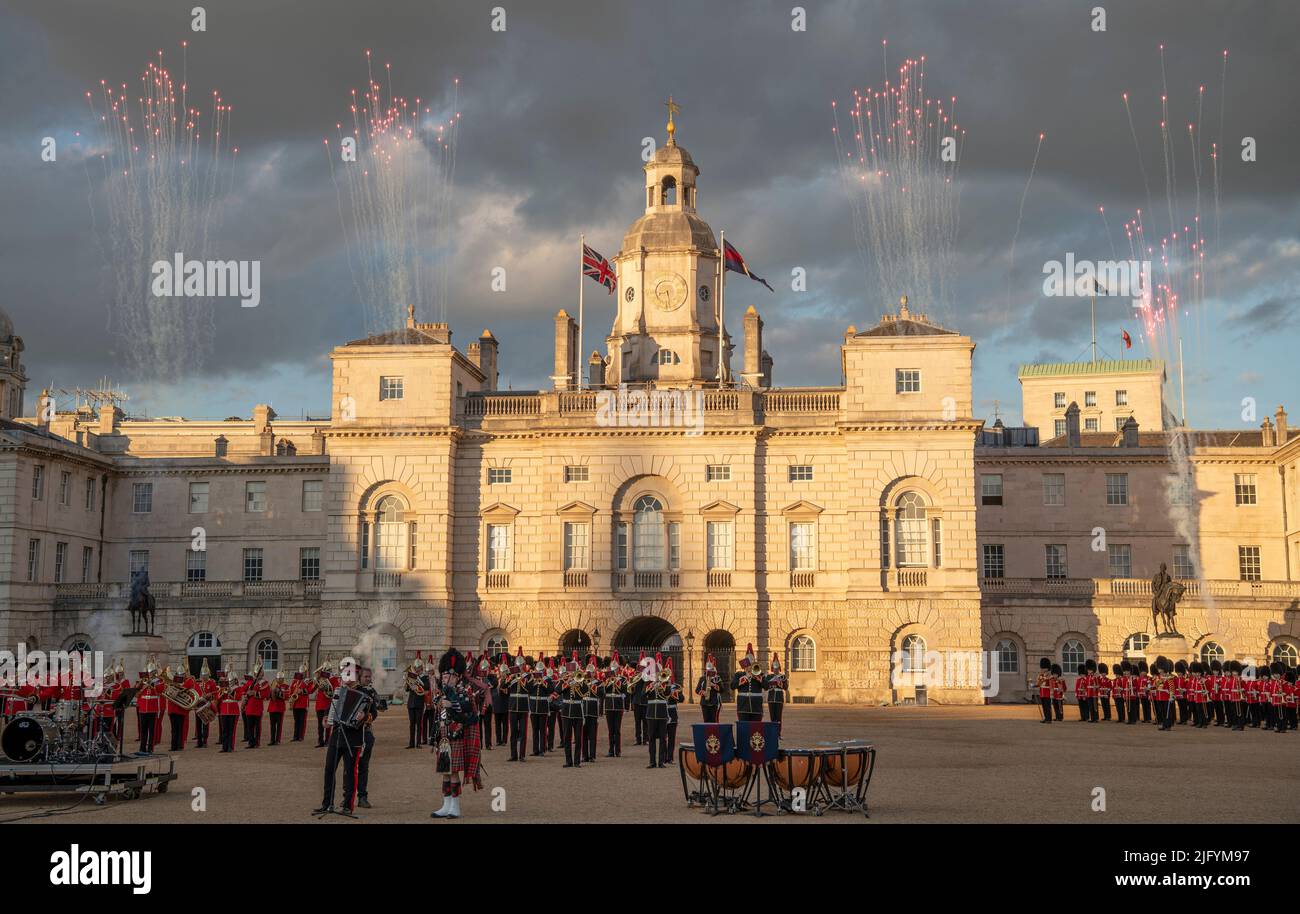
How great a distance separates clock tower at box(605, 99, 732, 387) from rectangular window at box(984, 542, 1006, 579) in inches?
572

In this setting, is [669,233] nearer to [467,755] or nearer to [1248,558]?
[1248,558]

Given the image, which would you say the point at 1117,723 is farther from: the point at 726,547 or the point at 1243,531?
the point at 1243,531

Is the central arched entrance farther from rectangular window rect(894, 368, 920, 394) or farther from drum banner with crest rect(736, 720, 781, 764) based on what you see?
drum banner with crest rect(736, 720, 781, 764)

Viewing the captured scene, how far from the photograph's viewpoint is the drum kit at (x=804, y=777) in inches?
711

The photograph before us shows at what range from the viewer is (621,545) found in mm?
53875

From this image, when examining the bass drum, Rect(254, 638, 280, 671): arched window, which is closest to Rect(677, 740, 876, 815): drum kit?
the bass drum

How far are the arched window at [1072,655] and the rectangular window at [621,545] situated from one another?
59.9 ft

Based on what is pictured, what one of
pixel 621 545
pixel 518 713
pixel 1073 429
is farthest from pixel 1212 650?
pixel 518 713

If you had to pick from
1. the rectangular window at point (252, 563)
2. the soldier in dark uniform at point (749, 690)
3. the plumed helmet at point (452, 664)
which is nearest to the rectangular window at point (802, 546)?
the rectangular window at point (252, 563)

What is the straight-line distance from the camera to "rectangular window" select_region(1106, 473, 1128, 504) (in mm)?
60688

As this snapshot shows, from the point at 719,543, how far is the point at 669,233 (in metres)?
17.4
